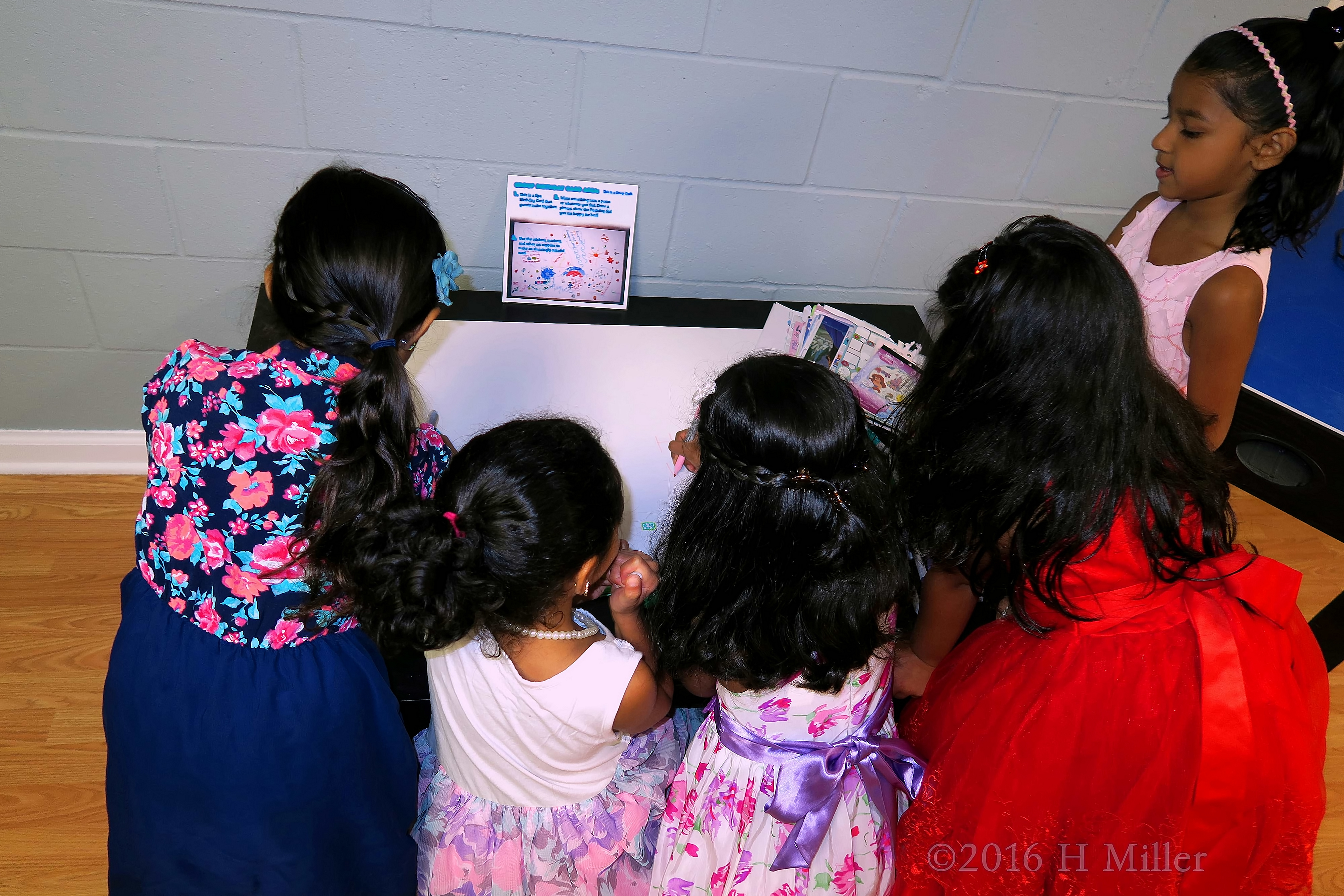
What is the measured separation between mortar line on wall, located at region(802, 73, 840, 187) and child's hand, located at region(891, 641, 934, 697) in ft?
3.16

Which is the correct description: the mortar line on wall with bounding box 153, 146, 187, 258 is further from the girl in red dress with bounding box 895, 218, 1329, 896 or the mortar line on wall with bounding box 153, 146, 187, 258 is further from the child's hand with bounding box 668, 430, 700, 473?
the girl in red dress with bounding box 895, 218, 1329, 896

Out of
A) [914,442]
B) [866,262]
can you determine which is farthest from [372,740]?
[866,262]

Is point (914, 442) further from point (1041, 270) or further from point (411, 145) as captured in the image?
point (411, 145)

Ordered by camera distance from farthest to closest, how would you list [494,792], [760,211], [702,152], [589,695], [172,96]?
[760,211] < [702,152] < [172,96] < [494,792] < [589,695]

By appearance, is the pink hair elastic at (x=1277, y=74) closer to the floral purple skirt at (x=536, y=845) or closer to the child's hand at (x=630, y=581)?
the child's hand at (x=630, y=581)

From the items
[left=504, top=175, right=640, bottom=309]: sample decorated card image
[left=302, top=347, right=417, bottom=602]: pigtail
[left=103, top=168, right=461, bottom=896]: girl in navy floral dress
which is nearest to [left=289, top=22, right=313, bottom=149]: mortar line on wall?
[left=504, top=175, right=640, bottom=309]: sample decorated card image

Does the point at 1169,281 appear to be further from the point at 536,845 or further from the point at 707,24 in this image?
the point at 536,845

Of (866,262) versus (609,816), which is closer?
(609,816)

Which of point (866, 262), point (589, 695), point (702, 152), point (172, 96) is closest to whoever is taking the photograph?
point (589, 695)

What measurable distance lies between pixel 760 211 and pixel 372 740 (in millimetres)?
1257

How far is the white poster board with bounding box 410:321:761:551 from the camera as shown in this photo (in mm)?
1380

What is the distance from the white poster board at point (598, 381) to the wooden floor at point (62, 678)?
922mm

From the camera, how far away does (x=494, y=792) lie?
1.16 meters

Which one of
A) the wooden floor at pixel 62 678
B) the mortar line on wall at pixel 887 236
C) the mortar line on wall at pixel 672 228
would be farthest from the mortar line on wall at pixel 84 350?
the mortar line on wall at pixel 887 236
